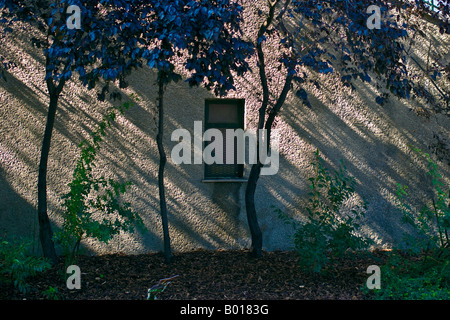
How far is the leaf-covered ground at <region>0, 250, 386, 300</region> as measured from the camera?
198 inches

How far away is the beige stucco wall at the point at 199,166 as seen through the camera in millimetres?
6758

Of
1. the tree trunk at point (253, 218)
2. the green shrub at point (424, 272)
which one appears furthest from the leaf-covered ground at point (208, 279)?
the green shrub at point (424, 272)

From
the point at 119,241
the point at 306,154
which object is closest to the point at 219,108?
the point at 306,154

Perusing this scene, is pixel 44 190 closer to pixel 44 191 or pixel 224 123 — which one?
pixel 44 191

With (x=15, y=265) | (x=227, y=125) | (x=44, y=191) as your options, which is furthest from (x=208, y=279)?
(x=227, y=125)

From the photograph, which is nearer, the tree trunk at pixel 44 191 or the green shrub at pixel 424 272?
the green shrub at pixel 424 272

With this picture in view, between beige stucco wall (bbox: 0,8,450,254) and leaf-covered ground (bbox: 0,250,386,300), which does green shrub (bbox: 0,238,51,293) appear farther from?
beige stucco wall (bbox: 0,8,450,254)

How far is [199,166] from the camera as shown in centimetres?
707

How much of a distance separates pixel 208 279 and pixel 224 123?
263cm

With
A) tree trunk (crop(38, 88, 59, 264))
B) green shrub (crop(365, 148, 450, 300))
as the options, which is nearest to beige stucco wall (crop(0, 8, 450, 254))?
tree trunk (crop(38, 88, 59, 264))

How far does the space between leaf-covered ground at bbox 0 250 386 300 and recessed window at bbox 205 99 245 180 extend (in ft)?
4.23

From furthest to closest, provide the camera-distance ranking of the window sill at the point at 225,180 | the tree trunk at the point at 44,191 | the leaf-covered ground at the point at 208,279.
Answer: the window sill at the point at 225,180, the tree trunk at the point at 44,191, the leaf-covered ground at the point at 208,279

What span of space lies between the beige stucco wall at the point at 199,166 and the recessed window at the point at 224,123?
213 mm

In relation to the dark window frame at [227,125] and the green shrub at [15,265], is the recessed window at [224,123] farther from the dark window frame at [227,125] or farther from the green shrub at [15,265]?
the green shrub at [15,265]
